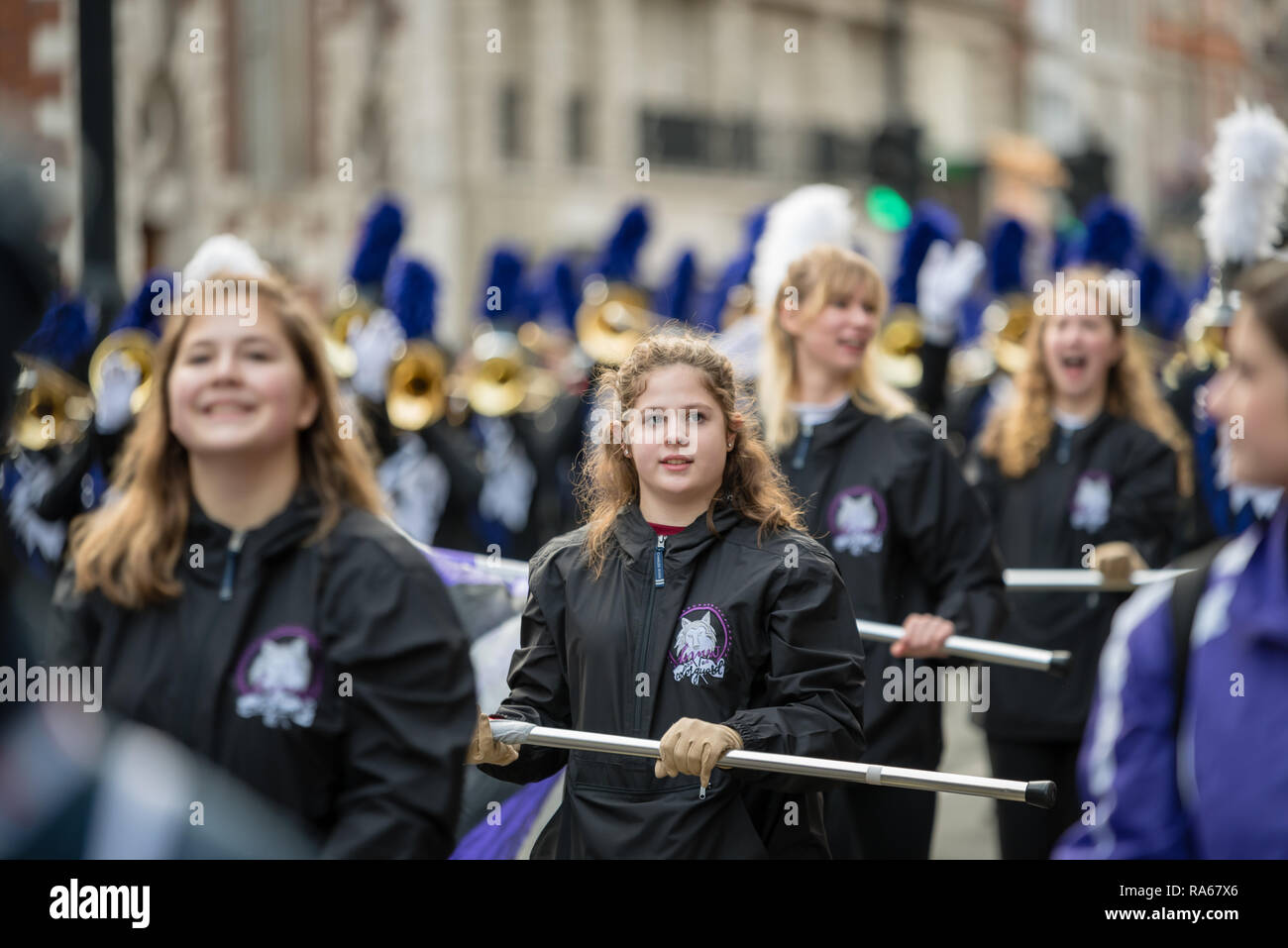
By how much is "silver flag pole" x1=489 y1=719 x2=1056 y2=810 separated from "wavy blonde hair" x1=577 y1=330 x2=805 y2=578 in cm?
34

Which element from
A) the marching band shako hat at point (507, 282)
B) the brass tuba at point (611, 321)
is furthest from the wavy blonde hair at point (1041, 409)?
the marching band shako hat at point (507, 282)

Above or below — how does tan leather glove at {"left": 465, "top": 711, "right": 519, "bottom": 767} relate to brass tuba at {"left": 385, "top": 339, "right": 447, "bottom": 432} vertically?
below

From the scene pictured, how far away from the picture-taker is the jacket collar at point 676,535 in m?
3.27

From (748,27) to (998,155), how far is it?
329 inches

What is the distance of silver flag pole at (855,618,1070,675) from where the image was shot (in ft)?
13.6

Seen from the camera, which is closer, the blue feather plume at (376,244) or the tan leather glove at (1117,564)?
the tan leather glove at (1117,564)

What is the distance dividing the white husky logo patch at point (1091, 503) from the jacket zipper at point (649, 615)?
2685 mm

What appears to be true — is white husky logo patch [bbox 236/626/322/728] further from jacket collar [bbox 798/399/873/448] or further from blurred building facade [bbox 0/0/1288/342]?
blurred building facade [bbox 0/0/1288/342]

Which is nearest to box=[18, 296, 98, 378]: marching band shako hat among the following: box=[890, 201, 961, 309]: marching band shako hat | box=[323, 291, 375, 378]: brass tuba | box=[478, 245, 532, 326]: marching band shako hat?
box=[323, 291, 375, 378]: brass tuba

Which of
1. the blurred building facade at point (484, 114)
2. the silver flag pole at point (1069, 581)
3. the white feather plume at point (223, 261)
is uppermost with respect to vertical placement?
the blurred building facade at point (484, 114)

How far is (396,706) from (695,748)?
0.53 meters

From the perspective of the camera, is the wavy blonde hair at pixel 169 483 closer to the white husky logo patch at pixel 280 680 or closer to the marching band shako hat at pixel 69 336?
the white husky logo patch at pixel 280 680

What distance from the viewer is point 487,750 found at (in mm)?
3236

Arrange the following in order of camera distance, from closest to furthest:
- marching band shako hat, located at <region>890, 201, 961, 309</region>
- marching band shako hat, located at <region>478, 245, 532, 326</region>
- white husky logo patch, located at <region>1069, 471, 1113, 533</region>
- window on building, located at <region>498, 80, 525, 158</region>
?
white husky logo patch, located at <region>1069, 471, 1113, 533</region>
marching band shako hat, located at <region>890, 201, 961, 309</region>
marching band shako hat, located at <region>478, 245, 532, 326</region>
window on building, located at <region>498, 80, 525, 158</region>
